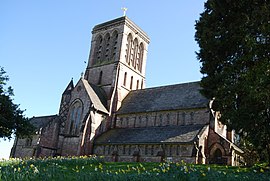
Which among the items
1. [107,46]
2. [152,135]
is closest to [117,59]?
[107,46]

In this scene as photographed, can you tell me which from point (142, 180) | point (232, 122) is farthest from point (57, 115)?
point (142, 180)

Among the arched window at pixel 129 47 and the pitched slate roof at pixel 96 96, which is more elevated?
the arched window at pixel 129 47

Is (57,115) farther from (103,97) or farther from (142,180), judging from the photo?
(142,180)

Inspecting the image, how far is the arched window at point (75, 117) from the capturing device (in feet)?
140

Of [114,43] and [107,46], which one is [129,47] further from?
[107,46]

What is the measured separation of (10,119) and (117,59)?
77.7ft

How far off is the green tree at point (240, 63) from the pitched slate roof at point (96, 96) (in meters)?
23.7

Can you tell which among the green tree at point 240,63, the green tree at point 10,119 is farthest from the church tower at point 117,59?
the green tree at point 240,63

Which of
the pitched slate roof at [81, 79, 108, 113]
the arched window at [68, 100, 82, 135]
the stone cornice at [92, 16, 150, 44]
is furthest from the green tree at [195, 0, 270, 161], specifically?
the stone cornice at [92, 16, 150, 44]

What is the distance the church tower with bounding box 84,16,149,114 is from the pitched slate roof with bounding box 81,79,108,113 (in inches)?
38.0

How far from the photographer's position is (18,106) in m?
28.1

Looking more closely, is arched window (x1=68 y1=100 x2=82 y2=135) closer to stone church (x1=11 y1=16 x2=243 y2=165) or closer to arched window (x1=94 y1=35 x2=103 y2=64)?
stone church (x1=11 y1=16 x2=243 y2=165)

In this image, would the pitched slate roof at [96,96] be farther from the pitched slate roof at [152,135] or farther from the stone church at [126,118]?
the pitched slate roof at [152,135]

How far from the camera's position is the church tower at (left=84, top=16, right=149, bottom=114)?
46.6 metres
